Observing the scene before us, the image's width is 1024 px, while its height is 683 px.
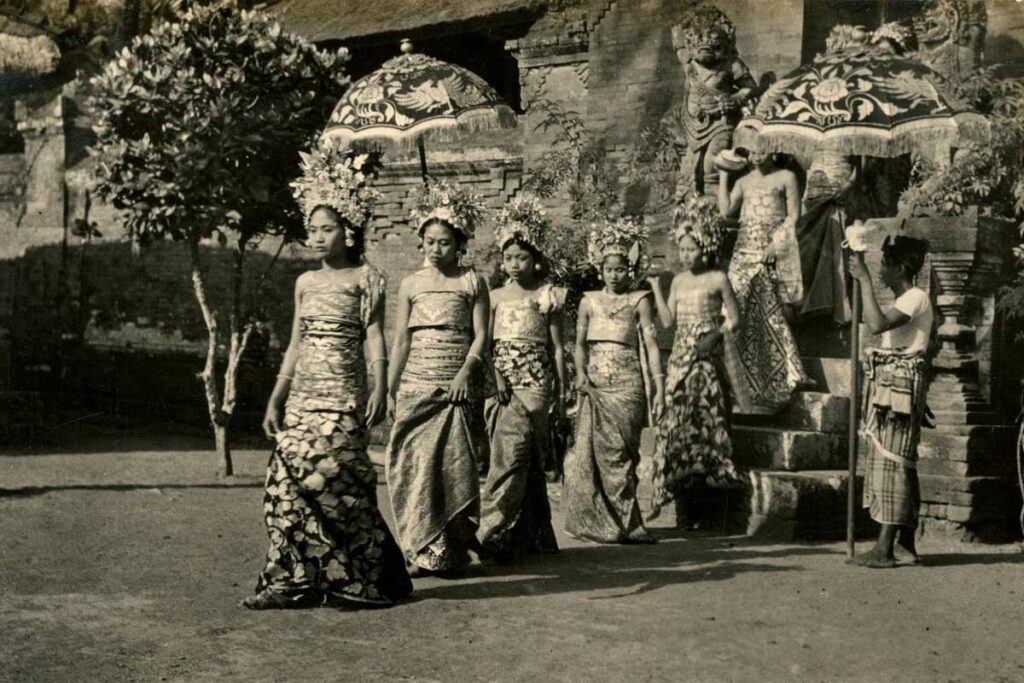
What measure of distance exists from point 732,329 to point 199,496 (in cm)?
467

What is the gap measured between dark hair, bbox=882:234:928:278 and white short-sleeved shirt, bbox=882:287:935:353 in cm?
14

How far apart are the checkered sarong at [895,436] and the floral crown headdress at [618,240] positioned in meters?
1.85

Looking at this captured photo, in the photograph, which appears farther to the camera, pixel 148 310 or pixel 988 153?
pixel 148 310

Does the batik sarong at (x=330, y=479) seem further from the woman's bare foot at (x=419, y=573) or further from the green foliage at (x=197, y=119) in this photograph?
the green foliage at (x=197, y=119)

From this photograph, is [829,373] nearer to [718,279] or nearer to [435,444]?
[718,279]

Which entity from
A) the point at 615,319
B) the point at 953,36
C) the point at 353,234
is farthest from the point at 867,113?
the point at 953,36

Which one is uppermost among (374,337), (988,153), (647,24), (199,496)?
(647,24)

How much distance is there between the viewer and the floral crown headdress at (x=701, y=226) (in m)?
9.12

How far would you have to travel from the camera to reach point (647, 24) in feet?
44.8

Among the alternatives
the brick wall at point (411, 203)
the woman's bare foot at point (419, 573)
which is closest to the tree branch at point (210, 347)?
the brick wall at point (411, 203)

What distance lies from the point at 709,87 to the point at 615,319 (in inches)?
178

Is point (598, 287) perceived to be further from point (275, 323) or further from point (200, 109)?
point (275, 323)

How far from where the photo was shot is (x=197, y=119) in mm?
11328

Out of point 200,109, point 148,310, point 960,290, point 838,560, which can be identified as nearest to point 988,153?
point 960,290
